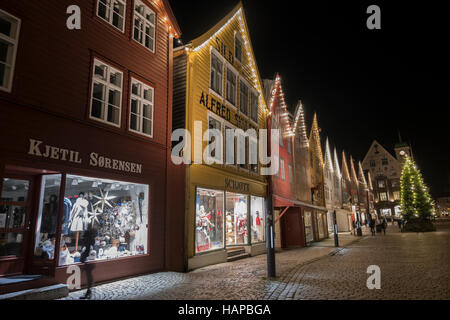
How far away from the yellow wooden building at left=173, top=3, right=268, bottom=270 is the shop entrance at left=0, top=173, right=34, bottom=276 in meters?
5.17

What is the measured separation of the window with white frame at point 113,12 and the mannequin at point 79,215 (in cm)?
596

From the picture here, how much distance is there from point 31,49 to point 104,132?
283 cm

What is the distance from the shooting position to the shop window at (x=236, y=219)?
15.6 m

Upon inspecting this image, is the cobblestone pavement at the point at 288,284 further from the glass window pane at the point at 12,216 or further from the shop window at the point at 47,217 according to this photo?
the glass window pane at the point at 12,216

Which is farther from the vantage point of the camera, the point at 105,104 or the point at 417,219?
the point at 417,219

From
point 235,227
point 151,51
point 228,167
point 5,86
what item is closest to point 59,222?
point 5,86

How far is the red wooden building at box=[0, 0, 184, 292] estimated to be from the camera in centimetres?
741

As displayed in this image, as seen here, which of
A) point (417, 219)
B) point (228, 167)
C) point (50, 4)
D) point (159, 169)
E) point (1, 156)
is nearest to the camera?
point (1, 156)

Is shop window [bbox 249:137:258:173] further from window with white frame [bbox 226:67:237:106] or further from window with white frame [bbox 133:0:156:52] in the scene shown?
window with white frame [bbox 133:0:156:52]

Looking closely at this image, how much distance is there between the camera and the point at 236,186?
15438 mm

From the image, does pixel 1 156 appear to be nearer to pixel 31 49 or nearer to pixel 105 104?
pixel 31 49

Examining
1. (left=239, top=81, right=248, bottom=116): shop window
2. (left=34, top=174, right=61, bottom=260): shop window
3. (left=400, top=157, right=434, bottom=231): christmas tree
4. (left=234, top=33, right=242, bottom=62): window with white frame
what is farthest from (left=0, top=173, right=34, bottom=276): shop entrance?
(left=400, top=157, right=434, bottom=231): christmas tree

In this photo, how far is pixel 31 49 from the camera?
7.66m

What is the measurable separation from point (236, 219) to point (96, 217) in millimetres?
8357
